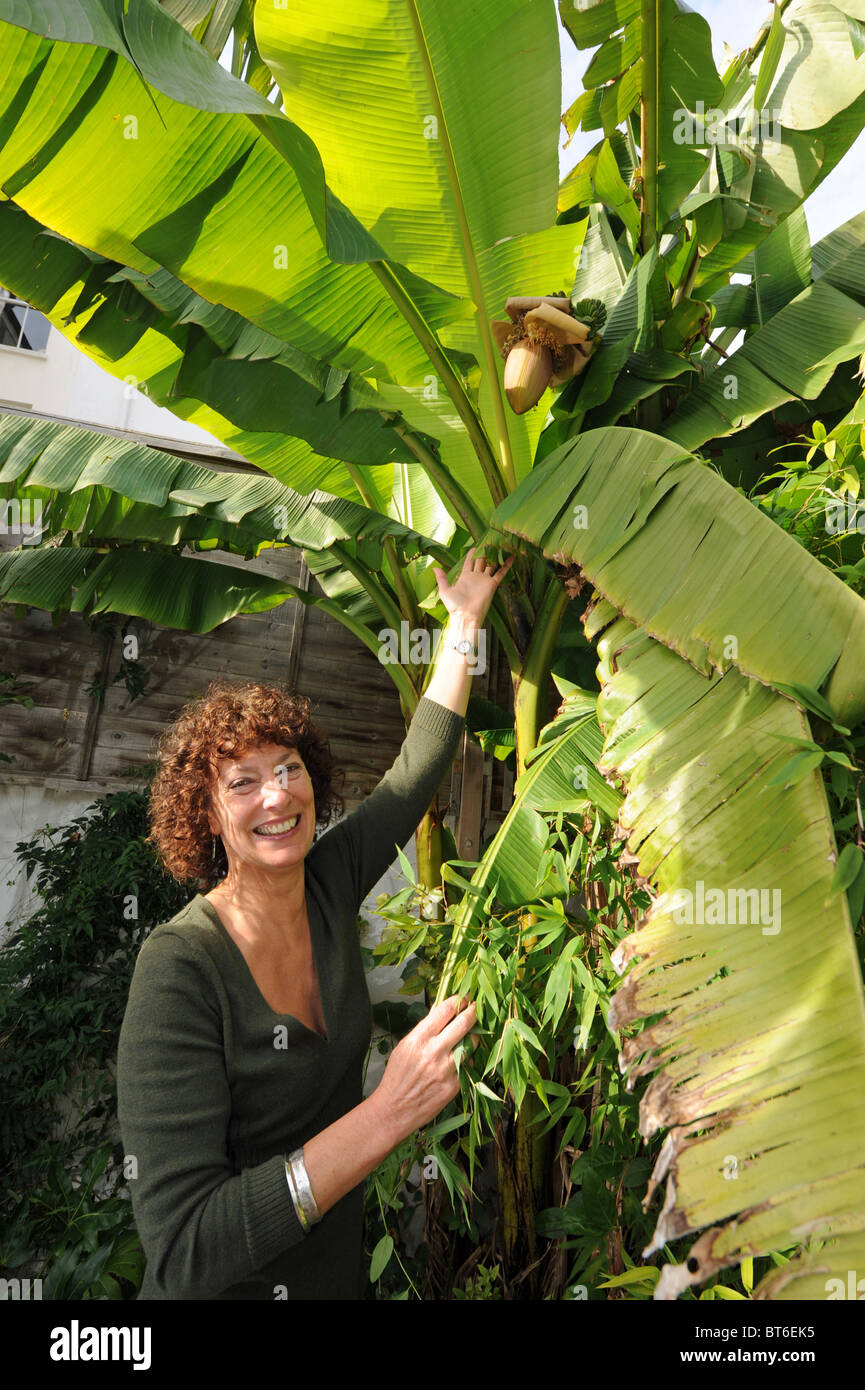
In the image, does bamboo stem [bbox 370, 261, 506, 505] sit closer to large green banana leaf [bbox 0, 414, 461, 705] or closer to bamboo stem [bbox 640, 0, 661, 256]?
large green banana leaf [bbox 0, 414, 461, 705]

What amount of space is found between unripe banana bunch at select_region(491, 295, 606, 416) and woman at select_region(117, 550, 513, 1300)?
48 cm

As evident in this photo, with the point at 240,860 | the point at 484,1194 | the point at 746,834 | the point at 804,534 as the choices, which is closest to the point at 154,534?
the point at 240,860

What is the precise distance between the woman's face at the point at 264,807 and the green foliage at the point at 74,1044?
66.1 inches

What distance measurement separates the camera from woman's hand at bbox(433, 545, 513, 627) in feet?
7.50

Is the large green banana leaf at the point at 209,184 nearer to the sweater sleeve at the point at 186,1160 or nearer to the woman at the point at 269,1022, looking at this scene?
the woman at the point at 269,1022

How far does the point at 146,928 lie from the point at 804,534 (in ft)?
9.79

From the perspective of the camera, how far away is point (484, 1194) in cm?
363

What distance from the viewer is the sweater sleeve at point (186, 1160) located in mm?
1453

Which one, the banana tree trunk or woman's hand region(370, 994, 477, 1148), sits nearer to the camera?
woman's hand region(370, 994, 477, 1148)

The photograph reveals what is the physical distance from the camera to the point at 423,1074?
1.61 m

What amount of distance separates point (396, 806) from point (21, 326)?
4736 millimetres

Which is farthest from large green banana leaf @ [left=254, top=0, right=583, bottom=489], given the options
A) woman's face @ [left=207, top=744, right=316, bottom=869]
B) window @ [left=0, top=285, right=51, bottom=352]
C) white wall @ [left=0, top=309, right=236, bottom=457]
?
window @ [left=0, top=285, right=51, bottom=352]

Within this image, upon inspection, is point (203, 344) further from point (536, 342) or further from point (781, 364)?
point (781, 364)
